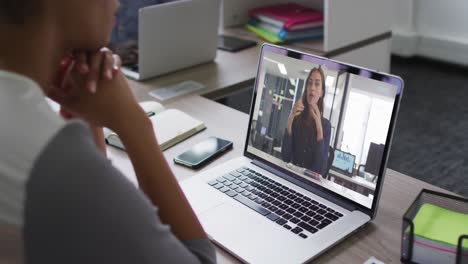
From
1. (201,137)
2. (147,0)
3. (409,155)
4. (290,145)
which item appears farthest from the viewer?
(409,155)

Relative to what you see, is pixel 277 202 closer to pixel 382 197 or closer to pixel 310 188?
pixel 310 188

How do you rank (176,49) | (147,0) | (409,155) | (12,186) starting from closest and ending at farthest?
(12,186) < (176,49) < (147,0) < (409,155)

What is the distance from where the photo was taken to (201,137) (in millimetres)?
1424

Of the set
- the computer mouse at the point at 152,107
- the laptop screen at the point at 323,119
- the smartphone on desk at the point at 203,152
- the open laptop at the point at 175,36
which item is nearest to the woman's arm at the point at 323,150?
the laptop screen at the point at 323,119

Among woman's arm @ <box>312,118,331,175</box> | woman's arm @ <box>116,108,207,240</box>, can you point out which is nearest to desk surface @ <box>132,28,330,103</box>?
woman's arm @ <box>312,118,331,175</box>

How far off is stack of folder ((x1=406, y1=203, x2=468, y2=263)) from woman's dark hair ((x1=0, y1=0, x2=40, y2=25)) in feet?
2.28

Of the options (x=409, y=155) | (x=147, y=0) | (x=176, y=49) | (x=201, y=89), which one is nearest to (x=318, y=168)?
(x=201, y=89)

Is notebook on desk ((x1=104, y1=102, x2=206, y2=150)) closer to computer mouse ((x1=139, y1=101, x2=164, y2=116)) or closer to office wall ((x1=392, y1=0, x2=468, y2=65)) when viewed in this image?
computer mouse ((x1=139, y1=101, x2=164, y2=116))

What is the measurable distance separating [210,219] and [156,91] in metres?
0.83

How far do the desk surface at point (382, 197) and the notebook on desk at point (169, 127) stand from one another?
0.07 feet

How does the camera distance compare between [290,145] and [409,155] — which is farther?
[409,155]

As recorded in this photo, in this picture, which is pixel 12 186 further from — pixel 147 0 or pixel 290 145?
pixel 147 0

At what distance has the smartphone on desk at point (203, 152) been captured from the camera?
127 centimetres

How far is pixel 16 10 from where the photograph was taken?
57 centimetres
